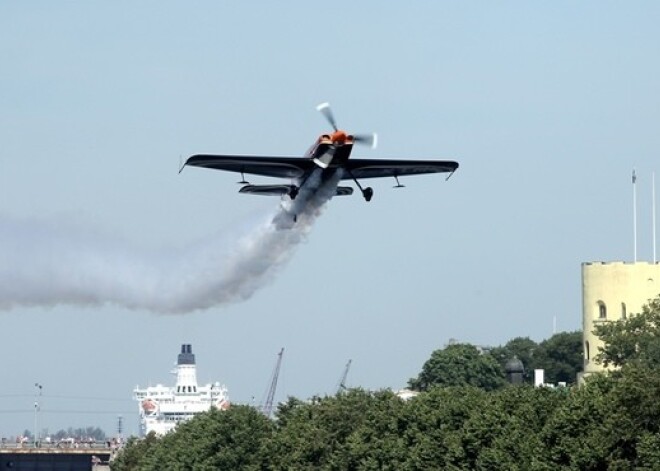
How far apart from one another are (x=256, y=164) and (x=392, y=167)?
8455 mm

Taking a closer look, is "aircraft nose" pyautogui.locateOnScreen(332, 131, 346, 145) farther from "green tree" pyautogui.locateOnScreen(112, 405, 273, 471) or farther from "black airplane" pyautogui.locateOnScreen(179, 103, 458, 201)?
"green tree" pyautogui.locateOnScreen(112, 405, 273, 471)

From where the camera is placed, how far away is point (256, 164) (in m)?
132


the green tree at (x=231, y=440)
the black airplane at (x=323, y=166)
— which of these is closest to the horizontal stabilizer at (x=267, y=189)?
the black airplane at (x=323, y=166)

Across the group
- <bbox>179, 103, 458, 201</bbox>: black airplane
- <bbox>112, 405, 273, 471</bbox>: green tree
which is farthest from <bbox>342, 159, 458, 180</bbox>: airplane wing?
<bbox>112, 405, 273, 471</bbox>: green tree

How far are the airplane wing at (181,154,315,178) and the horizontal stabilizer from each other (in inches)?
59.5

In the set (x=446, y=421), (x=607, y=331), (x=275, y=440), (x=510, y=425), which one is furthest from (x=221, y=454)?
(x=510, y=425)

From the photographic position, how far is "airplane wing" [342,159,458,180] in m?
128

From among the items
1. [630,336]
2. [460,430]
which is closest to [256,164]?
[460,430]

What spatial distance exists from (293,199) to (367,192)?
6161 mm

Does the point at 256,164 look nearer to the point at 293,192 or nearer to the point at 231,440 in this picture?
the point at 293,192

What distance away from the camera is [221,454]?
7446 inches

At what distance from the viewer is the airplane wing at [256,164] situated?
128m

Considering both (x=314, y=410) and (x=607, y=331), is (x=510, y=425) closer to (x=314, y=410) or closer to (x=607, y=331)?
(x=314, y=410)

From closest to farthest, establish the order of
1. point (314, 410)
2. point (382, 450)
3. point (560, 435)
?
point (560, 435)
point (382, 450)
point (314, 410)
